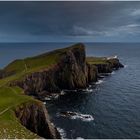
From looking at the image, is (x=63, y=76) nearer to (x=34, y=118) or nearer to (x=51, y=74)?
(x=51, y=74)

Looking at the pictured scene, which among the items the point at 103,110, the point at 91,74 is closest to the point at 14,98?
the point at 103,110

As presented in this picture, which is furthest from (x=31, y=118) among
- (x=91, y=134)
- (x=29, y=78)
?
(x=29, y=78)

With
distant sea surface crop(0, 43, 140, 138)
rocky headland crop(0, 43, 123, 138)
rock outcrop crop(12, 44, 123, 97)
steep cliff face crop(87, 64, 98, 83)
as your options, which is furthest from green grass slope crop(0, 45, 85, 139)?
steep cliff face crop(87, 64, 98, 83)

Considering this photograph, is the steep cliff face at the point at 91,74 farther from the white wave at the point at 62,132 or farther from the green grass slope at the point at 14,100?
the white wave at the point at 62,132

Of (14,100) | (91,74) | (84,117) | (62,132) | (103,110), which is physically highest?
(14,100)

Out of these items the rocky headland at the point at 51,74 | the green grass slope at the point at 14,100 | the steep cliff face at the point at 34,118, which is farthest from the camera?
the rocky headland at the point at 51,74

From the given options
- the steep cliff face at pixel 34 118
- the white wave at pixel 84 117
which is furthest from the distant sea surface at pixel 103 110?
the steep cliff face at pixel 34 118

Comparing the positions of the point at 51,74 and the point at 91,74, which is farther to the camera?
the point at 91,74

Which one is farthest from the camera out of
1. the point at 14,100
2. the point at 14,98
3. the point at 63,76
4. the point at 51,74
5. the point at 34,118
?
the point at 63,76

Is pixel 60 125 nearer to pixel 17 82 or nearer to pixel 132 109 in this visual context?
pixel 132 109
